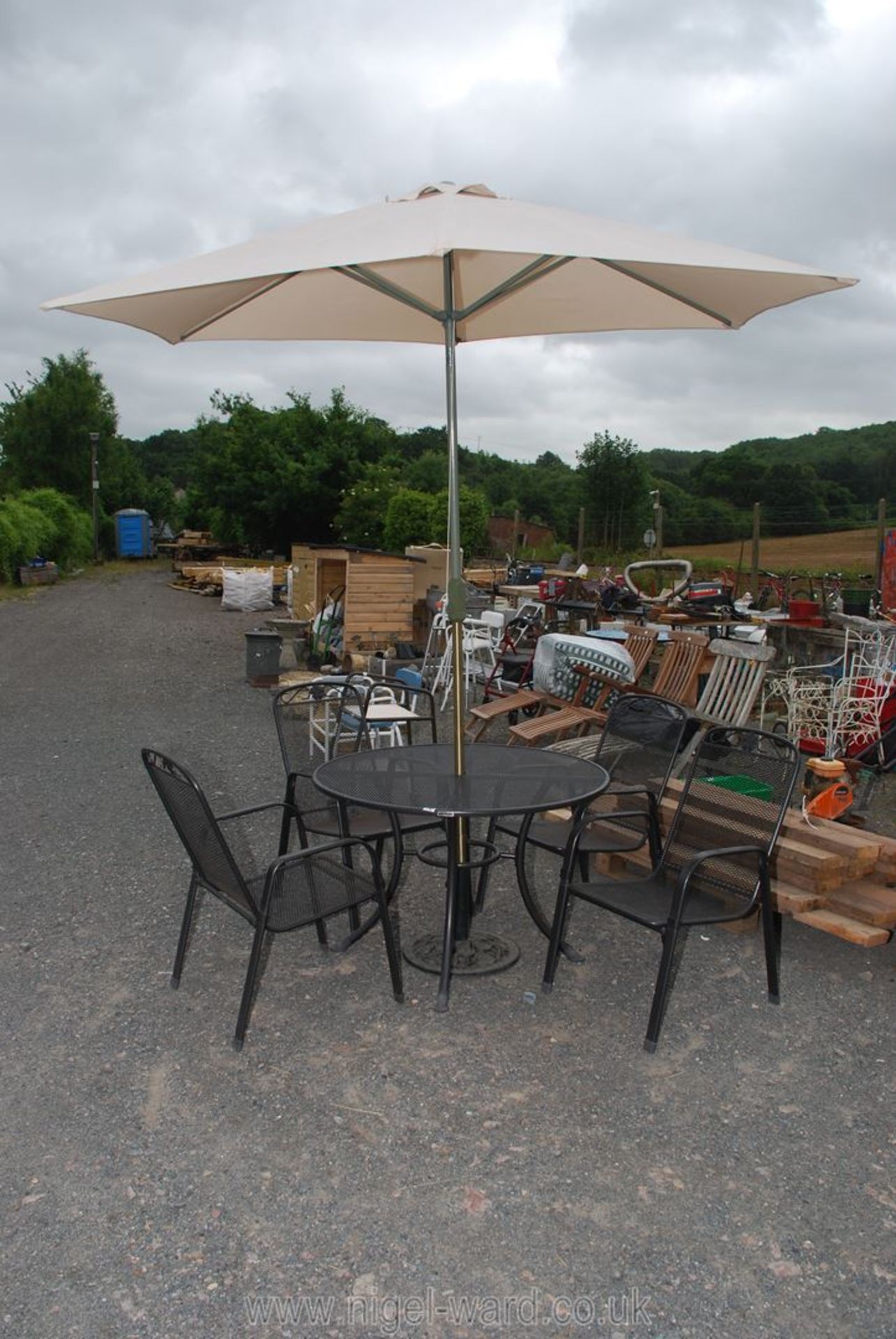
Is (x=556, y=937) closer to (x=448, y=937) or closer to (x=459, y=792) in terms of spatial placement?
(x=448, y=937)

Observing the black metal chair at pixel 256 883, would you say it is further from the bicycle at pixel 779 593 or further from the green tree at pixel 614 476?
the green tree at pixel 614 476

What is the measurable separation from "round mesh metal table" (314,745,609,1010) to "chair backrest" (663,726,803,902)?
0.39 m

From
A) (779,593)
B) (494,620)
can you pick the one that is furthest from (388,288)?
(779,593)

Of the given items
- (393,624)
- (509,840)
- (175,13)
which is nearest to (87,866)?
(509,840)

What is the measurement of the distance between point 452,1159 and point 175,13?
6564 millimetres

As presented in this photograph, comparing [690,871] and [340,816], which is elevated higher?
[690,871]

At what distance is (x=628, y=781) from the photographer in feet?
14.0

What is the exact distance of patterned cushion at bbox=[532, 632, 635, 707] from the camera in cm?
687

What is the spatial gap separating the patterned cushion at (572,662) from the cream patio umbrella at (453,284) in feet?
8.95

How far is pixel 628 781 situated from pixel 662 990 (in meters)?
1.39

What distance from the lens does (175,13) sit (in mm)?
5984

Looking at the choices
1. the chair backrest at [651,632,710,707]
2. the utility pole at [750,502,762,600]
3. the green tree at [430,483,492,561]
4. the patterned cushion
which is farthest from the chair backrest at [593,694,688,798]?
the green tree at [430,483,492,561]

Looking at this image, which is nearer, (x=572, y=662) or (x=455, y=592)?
(x=455, y=592)

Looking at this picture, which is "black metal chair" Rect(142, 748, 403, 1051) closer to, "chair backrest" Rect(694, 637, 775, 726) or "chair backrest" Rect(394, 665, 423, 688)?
"chair backrest" Rect(694, 637, 775, 726)
